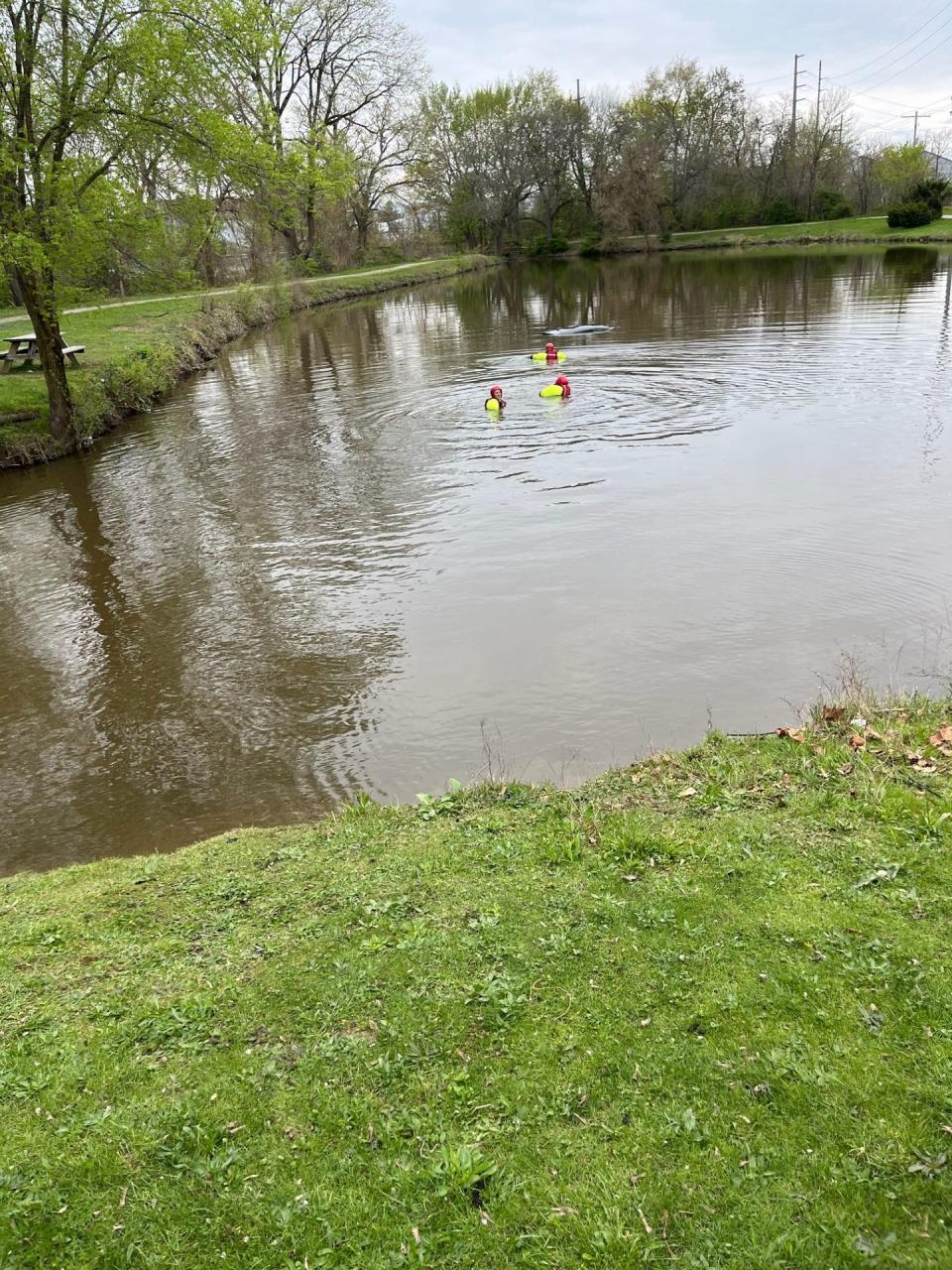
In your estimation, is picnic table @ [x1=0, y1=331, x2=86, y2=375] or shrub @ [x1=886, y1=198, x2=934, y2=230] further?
shrub @ [x1=886, y1=198, x2=934, y2=230]

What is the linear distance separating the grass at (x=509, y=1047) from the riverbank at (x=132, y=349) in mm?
16393

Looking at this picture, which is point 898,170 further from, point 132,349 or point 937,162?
point 132,349

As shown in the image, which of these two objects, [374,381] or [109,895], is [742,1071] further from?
[374,381]

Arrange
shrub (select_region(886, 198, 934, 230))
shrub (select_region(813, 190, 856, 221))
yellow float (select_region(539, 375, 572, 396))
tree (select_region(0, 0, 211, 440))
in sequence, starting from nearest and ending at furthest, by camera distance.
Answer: tree (select_region(0, 0, 211, 440)), yellow float (select_region(539, 375, 572, 396)), shrub (select_region(886, 198, 934, 230)), shrub (select_region(813, 190, 856, 221))

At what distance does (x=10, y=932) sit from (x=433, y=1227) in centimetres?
336

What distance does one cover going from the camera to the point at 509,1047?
3889mm

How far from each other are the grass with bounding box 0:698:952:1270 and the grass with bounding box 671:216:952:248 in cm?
6255

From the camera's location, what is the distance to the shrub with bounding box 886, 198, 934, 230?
190ft

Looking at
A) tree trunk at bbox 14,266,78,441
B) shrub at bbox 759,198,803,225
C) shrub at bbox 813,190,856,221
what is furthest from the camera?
shrub at bbox 759,198,803,225

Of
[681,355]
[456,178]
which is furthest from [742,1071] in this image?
[456,178]

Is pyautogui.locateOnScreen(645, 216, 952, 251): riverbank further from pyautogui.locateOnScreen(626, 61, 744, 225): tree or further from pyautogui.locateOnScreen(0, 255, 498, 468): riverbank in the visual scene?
pyautogui.locateOnScreen(0, 255, 498, 468): riverbank

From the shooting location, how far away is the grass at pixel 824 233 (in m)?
56.6

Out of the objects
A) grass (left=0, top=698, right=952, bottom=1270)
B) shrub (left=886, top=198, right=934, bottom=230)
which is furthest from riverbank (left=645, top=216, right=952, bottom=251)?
grass (left=0, top=698, right=952, bottom=1270)

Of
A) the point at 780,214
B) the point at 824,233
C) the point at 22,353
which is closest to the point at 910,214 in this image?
the point at 824,233
